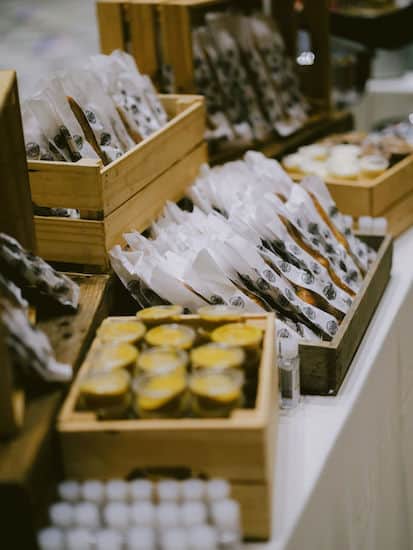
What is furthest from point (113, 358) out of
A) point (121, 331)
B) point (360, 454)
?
point (360, 454)

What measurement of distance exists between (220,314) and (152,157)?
0.77 metres

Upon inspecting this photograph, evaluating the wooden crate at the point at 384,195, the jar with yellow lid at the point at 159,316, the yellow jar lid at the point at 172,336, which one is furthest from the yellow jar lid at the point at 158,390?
the wooden crate at the point at 384,195

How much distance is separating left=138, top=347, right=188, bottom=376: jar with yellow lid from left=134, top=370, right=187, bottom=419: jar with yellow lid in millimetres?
27

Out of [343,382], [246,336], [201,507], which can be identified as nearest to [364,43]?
[343,382]

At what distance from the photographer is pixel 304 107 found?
3879 millimetres

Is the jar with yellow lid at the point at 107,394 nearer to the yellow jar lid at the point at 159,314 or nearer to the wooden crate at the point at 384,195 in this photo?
the yellow jar lid at the point at 159,314

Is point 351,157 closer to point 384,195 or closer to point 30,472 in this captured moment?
point 384,195

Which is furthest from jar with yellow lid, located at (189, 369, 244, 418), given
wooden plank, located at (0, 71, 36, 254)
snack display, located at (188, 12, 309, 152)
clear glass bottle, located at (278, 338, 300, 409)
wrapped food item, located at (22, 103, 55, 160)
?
snack display, located at (188, 12, 309, 152)

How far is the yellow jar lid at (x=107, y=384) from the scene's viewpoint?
154 cm

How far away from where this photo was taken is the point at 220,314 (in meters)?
1.79

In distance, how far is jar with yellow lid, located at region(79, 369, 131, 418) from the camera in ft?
5.07

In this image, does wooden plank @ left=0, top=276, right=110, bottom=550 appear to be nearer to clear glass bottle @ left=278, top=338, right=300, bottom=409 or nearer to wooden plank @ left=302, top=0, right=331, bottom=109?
clear glass bottle @ left=278, top=338, right=300, bottom=409

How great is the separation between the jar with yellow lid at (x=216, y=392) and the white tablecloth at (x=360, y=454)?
27 cm

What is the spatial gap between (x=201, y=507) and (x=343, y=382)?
725mm
